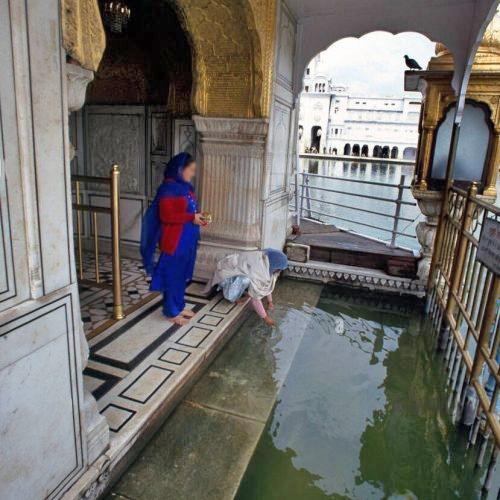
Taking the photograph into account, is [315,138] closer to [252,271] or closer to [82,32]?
[252,271]

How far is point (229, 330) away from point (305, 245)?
2.05 m

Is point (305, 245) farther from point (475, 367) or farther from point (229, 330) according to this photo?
point (475, 367)

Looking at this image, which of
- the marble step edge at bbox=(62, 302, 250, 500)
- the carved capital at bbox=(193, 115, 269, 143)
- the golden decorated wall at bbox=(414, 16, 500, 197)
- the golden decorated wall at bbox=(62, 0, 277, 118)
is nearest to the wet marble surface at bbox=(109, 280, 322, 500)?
the marble step edge at bbox=(62, 302, 250, 500)

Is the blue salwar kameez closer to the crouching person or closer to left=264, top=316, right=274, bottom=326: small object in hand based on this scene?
the crouching person

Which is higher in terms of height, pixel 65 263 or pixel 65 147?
pixel 65 147

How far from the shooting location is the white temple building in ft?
142

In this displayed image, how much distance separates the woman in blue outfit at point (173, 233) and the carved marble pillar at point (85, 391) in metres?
1.41

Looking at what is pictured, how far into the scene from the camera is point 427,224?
4.36 meters

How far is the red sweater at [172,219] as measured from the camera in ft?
9.73

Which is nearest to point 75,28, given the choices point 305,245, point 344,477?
→ point 344,477

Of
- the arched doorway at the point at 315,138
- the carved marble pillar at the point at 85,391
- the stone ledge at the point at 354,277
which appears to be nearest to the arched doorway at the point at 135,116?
the stone ledge at the point at 354,277

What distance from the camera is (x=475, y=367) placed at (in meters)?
2.37

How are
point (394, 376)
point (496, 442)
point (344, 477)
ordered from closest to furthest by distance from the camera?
point (496, 442), point (344, 477), point (394, 376)

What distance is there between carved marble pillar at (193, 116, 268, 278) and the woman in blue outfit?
3.12 ft
